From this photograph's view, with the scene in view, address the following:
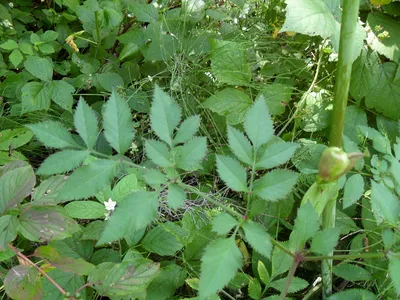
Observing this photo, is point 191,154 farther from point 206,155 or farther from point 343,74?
point 206,155

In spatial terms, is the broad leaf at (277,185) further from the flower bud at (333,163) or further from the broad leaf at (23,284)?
the broad leaf at (23,284)

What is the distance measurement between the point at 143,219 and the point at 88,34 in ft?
4.56

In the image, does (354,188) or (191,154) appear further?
(354,188)

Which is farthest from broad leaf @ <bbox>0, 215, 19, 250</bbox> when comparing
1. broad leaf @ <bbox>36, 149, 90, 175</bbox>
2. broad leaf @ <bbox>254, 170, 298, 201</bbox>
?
broad leaf @ <bbox>254, 170, 298, 201</bbox>

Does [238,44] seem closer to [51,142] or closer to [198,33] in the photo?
[198,33]

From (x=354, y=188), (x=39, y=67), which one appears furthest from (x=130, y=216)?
(x=39, y=67)

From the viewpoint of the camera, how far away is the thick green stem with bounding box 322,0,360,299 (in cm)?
85

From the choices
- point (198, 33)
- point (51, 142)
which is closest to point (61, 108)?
point (198, 33)

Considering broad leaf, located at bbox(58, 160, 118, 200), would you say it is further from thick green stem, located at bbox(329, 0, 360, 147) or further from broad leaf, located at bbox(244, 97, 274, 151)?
thick green stem, located at bbox(329, 0, 360, 147)

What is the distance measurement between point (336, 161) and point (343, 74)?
301 mm

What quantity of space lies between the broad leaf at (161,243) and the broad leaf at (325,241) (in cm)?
42

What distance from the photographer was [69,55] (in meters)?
1.88

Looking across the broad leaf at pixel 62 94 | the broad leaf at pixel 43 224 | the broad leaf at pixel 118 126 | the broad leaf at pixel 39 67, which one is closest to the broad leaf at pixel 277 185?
the broad leaf at pixel 118 126

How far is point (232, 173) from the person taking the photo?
0.71 metres
